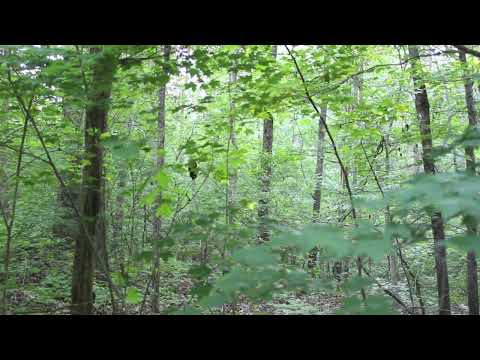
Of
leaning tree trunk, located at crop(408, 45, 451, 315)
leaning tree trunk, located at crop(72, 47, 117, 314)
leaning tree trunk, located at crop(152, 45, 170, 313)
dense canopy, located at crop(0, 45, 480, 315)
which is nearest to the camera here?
dense canopy, located at crop(0, 45, 480, 315)

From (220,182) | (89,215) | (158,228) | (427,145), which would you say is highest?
(427,145)

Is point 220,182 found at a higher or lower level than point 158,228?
higher

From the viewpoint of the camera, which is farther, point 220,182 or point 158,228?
point 158,228

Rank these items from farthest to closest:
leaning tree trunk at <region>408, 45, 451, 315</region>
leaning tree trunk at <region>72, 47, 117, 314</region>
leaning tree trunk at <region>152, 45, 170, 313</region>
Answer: leaning tree trunk at <region>408, 45, 451, 315</region> < leaning tree trunk at <region>72, 47, 117, 314</region> < leaning tree trunk at <region>152, 45, 170, 313</region>

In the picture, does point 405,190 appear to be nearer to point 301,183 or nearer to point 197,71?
point 197,71

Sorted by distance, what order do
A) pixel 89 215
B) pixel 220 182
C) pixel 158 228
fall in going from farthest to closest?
1. pixel 158 228
2. pixel 220 182
3. pixel 89 215

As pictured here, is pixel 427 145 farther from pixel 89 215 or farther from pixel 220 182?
pixel 89 215

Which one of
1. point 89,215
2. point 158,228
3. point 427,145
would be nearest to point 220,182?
point 89,215

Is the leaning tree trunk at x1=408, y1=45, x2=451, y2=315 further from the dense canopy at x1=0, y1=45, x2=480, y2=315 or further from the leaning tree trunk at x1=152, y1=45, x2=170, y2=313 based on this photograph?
the leaning tree trunk at x1=152, y1=45, x2=170, y2=313

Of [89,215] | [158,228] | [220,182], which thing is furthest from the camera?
[158,228]

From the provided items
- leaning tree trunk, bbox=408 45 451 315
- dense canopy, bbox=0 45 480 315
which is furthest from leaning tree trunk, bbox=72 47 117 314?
leaning tree trunk, bbox=408 45 451 315

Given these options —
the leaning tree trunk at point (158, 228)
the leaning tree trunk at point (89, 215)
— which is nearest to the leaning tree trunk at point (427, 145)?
the leaning tree trunk at point (158, 228)

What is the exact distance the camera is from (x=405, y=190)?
1667 millimetres
